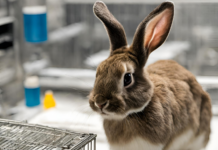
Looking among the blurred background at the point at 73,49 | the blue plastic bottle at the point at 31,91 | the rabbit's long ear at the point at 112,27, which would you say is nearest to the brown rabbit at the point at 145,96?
the rabbit's long ear at the point at 112,27

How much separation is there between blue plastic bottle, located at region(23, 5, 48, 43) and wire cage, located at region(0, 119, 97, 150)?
754 millimetres

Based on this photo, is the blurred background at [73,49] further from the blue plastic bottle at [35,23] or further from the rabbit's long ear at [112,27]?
the rabbit's long ear at [112,27]

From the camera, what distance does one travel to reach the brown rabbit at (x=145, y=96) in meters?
0.75

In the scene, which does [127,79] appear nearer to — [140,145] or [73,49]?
[140,145]

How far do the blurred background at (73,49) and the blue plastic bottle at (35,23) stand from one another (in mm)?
10

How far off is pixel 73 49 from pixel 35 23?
0.75ft

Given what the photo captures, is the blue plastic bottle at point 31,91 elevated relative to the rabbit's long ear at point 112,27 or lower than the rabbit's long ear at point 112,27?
lower

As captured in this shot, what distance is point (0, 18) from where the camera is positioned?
5.22 ft

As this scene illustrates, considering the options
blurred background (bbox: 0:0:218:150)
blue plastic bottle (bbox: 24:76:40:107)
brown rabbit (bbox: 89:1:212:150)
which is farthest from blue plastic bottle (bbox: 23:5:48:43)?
brown rabbit (bbox: 89:1:212:150)

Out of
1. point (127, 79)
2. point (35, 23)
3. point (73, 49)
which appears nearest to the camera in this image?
point (127, 79)

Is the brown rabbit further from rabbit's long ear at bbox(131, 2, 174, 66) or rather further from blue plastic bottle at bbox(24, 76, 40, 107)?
blue plastic bottle at bbox(24, 76, 40, 107)

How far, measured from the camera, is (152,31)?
0.81m

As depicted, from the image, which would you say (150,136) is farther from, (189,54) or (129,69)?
(189,54)

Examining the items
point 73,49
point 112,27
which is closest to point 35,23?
point 73,49
